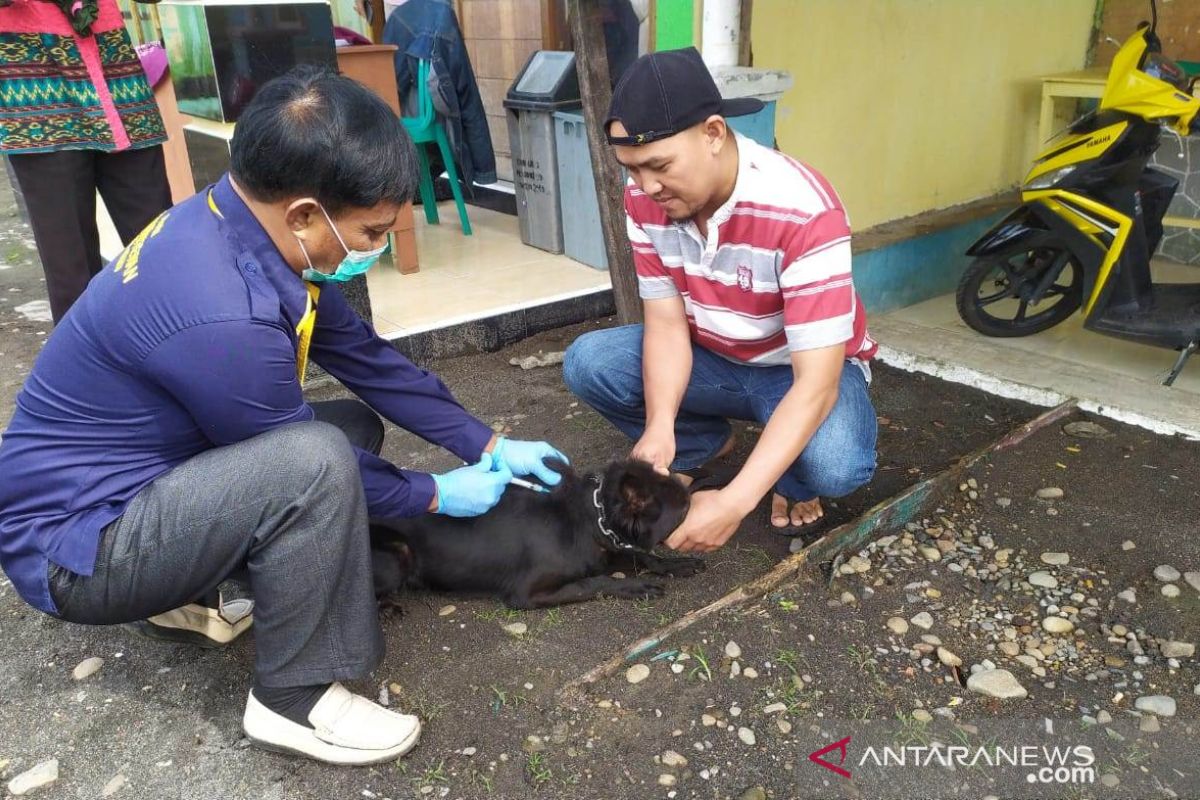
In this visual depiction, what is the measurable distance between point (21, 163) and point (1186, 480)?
4430 mm

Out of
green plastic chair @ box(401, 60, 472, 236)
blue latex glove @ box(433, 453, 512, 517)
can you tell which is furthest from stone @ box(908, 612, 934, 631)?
green plastic chair @ box(401, 60, 472, 236)

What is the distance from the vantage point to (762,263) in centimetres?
246

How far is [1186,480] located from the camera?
3131mm

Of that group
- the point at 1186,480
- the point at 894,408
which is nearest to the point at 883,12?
the point at 894,408

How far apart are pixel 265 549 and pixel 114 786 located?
72cm

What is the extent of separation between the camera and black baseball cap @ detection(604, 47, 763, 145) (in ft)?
7.02

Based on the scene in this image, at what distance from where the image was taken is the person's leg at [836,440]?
2.61 m

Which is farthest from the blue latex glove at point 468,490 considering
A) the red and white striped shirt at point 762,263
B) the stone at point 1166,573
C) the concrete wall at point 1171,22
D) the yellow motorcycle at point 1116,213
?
the concrete wall at point 1171,22

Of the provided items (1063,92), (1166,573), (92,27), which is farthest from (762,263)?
(1063,92)

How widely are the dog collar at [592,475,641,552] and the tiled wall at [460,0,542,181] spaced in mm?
4746

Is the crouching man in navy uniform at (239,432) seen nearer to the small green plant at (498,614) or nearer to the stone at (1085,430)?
the small green plant at (498,614)

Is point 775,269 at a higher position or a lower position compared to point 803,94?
lower

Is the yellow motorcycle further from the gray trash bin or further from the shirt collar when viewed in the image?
the shirt collar

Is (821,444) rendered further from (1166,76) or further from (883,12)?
(883,12)
